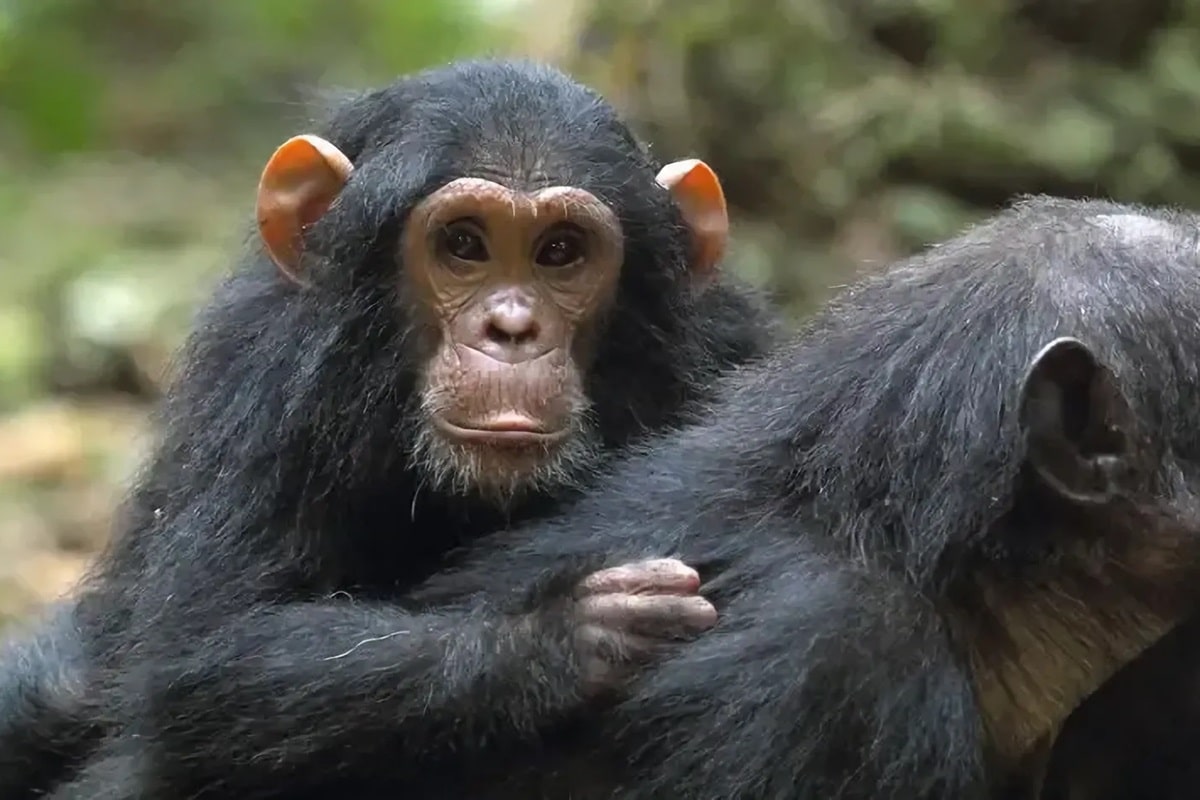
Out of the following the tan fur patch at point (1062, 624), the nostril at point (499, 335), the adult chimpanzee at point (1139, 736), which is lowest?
the adult chimpanzee at point (1139, 736)

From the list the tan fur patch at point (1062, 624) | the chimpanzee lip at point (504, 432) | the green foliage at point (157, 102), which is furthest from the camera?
the green foliage at point (157, 102)

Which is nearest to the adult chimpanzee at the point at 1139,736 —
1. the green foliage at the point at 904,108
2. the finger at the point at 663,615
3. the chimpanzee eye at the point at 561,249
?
the finger at the point at 663,615

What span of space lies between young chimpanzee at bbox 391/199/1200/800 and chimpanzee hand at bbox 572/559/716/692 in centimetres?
5

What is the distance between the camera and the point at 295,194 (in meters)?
4.38

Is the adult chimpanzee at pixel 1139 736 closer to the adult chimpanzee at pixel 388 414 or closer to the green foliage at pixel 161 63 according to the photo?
the adult chimpanzee at pixel 388 414

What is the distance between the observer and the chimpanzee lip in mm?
4035

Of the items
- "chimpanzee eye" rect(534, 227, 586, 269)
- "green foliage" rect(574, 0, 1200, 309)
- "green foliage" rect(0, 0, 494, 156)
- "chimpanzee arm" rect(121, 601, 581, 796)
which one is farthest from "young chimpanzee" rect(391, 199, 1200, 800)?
"green foliage" rect(0, 0, 494, 156)

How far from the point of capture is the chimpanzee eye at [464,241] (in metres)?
4.27

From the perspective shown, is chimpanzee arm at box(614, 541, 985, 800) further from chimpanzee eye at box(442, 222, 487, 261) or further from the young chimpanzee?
chimpanzee eye at box(442, 222, 487, 261)

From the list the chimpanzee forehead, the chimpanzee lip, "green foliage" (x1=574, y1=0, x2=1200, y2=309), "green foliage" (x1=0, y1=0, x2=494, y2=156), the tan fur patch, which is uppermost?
"green foliage" (x1=0, y1=0, x2=494, y2=156)

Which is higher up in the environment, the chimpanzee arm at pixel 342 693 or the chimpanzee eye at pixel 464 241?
the chimpanzee eye at pixel 464 241

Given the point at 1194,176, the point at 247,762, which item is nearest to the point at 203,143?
the point at 1194,176

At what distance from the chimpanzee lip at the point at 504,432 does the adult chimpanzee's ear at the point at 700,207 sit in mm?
794

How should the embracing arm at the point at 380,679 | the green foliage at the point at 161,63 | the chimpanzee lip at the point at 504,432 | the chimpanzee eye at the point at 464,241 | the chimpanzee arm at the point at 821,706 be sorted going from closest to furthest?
the chimpanzee arm at the point at 821,706
the embracing arm at the point at 380,679
the chimpanzee lip at the point at 504,432
the chimpanzee eye at the point at 464,241
the green foliage at the point at 161,63
